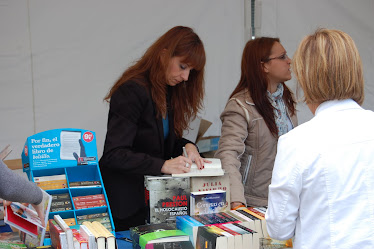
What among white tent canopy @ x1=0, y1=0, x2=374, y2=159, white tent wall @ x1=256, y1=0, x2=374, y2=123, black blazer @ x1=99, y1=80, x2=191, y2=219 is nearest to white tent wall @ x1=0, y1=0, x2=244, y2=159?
white tent canopy @ x1=0, y1=0, x2=374, y2=159

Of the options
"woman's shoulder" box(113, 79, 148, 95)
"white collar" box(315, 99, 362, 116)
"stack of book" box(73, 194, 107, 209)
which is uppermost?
"woman's shoulder" box(113, 79, 148, 95)

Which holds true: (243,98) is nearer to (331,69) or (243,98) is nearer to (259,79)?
(259,79)

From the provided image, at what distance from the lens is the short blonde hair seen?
129 centimetres

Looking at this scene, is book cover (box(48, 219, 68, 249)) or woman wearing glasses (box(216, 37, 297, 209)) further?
woman wearing glasses (box(216, 37, 297, 209))

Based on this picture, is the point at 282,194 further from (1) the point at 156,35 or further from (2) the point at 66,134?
(1) the point at 156,35

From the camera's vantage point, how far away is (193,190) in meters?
1.99

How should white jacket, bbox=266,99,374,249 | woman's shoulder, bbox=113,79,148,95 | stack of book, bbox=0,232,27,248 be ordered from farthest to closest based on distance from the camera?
woman's shoulder, bbox=113,79,148,95, stack of book, bbox=0,232,27,248, white jacket, bbox=266,99,374,249

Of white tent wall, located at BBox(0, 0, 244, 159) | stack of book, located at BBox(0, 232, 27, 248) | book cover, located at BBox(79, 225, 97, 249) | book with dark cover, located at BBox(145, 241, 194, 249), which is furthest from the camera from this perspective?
white tent wall, located at BBox(0, 0, 244, 159)

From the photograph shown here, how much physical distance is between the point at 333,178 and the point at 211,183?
86cm

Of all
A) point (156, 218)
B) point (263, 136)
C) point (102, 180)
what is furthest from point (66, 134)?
point (263, 136)

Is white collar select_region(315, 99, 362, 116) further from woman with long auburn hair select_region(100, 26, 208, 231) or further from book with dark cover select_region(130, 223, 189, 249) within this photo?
woman with long auburn hair select_region(100, 26, 208, 231)

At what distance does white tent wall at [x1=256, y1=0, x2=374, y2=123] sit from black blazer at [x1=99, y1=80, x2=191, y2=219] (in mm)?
1779

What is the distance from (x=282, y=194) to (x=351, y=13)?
9.74 ft

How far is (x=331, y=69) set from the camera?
50.8 inches
